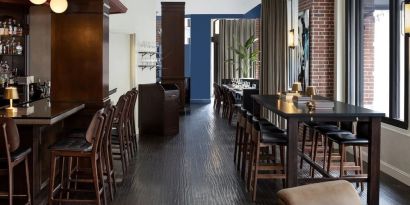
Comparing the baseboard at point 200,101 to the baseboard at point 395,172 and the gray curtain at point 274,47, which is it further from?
the baseboard at point 395,172

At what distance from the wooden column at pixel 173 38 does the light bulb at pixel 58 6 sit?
25.9ft

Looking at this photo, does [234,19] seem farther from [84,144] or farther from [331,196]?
[331,196]

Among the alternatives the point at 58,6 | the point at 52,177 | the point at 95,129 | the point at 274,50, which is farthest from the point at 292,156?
the point at 274,50

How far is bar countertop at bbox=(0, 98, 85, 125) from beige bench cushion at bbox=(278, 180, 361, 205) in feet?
9.07

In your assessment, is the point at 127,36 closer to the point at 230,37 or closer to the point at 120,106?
the point at 120,106

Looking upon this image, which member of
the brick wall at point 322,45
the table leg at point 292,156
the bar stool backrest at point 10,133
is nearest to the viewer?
the bar stool backrest at point 10,133

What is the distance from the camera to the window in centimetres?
664

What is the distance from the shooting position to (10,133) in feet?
13.3

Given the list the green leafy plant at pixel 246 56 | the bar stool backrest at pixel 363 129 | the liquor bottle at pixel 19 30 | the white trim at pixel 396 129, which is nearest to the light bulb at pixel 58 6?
the bar stool backrest at pixel 363 129

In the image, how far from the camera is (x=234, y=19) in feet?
62.1

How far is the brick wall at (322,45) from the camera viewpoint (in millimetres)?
8398

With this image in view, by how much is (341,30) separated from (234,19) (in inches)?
431

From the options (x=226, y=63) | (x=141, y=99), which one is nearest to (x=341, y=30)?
(x=141, y=99)

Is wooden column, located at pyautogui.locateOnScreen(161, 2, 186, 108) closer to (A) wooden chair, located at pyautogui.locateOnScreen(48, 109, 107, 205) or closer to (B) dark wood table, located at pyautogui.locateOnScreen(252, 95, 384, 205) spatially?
(B) dark wood table, located at pyautogui.locateOnScreen(252, 95, 384, 205)
